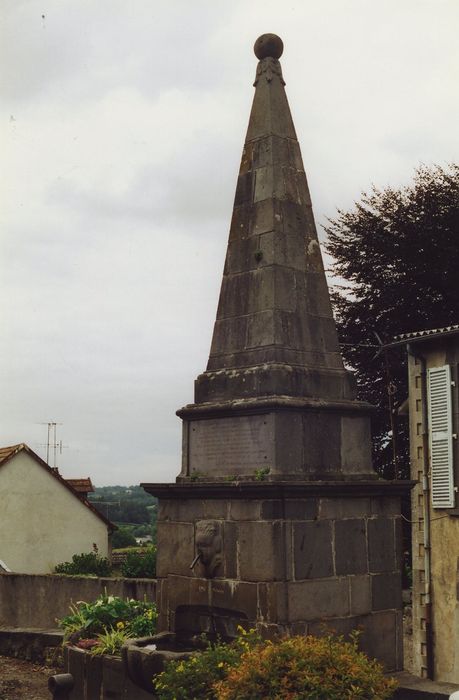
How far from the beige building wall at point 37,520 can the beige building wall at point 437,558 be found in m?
15.3

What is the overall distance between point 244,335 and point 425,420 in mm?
8876

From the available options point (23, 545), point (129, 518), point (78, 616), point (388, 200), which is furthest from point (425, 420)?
point (129, 518)

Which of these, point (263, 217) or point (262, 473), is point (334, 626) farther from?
point (263, 217)

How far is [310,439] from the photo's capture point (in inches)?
319

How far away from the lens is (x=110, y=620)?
9844 mm

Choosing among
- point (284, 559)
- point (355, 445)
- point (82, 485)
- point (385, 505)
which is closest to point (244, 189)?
point (355, 445)

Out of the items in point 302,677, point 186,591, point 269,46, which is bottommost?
point 302,677

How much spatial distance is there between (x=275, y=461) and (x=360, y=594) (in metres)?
1.47

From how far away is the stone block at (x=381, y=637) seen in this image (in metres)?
8.02

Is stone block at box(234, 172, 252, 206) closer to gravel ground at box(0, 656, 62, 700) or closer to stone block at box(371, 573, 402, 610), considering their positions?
stone block at box(371, 573, 402, 610)

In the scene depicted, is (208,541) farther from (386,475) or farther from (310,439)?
(386,475)

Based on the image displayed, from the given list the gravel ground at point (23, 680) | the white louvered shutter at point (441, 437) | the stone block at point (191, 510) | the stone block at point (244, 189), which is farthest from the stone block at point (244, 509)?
the white louvered shutter at point (441, 437)

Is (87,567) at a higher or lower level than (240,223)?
lower

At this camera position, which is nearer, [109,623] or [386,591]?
[386,591]
